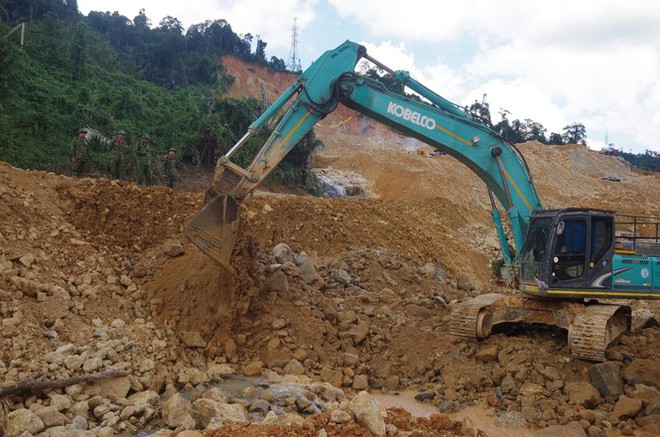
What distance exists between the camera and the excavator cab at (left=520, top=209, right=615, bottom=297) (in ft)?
24.9

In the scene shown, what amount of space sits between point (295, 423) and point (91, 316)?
3707mm

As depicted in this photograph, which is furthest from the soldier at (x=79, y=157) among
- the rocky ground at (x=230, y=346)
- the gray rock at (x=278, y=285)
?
the gray rock at (x=278, y=285)

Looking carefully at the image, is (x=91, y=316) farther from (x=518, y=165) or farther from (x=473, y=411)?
(x=518, y=165)

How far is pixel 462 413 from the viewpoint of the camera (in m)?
6.86

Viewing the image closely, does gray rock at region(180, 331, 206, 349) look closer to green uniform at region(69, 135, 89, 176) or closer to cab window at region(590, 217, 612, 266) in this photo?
cab window at region(590, 217, 612, 266)

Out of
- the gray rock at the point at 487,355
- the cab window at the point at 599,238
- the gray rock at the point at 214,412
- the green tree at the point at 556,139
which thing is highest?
the green tree at the point at 556,139

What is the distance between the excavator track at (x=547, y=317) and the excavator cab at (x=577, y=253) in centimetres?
34

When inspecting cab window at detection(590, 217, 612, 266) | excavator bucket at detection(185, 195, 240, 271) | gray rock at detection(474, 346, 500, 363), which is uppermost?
cab window at detection(590, 217, 612, 266)

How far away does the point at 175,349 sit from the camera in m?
7.25

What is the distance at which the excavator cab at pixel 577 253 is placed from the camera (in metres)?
7.59

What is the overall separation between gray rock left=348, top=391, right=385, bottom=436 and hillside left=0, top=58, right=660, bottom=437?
0.01 m

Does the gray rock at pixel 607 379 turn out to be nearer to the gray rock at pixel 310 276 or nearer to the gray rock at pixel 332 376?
the gray rock at pixel 332 376

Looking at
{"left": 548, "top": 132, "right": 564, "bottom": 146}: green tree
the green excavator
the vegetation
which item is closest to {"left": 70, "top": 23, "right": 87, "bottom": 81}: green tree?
the vegetation

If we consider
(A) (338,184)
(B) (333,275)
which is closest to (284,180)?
(A) (338,184)
